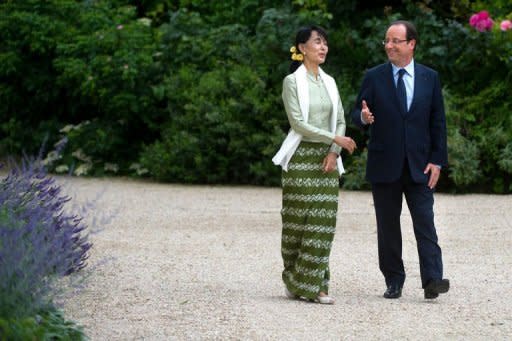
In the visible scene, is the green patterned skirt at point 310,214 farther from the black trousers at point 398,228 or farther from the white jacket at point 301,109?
the black trousers at point 398,228

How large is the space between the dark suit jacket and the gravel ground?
809 mm

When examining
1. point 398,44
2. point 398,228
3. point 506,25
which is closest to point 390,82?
point 398,44

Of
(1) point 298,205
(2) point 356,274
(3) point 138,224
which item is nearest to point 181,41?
(3) point 138,224

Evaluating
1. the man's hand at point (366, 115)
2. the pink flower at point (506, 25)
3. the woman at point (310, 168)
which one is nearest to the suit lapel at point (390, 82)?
the man's hand at point (366, 115)

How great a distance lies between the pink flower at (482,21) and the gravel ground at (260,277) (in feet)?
7.20

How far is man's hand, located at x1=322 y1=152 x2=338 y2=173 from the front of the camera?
262 inches

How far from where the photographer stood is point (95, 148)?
15.4 metres

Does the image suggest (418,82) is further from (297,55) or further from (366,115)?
(297,55)

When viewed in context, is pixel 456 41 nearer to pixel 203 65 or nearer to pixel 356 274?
pixel 203 65

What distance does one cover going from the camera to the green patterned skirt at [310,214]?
664 centimetres

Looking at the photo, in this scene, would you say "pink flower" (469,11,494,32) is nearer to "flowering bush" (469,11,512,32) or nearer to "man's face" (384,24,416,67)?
"flowering bush" (469,11,512,32)

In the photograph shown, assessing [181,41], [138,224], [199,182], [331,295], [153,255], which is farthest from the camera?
[181,41]

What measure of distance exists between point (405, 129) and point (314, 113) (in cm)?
55

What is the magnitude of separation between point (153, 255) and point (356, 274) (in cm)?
175
